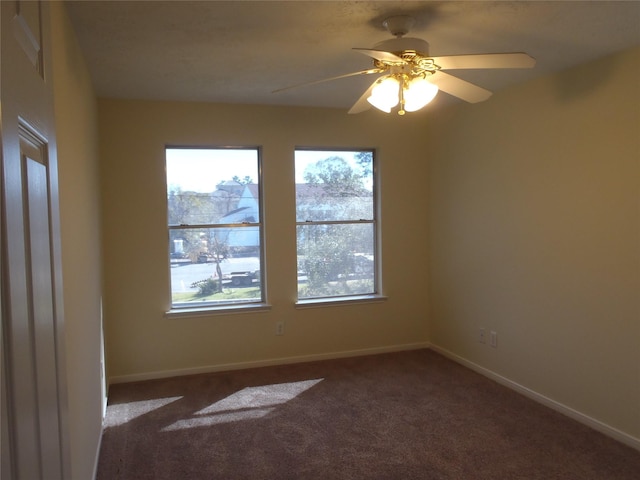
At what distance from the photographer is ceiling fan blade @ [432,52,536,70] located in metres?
2.02

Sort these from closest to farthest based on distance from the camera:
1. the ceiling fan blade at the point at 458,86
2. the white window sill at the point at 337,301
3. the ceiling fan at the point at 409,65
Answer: the ceiling fan at the point at 409,65, the ceiling fan blade at the point at 458,86, the white window sill at the point at 337,301

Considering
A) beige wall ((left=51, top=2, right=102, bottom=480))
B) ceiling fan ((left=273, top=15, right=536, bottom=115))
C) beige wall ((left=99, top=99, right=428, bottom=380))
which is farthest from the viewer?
beige wall ((left=99, top=99, right=428, bottom=380))

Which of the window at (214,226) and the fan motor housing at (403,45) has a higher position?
the fan motor housing at (403,45)

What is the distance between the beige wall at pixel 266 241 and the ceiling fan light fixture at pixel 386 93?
200 centimetres

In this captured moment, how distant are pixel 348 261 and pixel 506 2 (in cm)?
281

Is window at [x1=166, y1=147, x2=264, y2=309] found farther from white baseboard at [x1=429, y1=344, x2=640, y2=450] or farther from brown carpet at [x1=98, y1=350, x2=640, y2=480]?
white baseboard at [x1=429, y1=344, x2=640, y2=450]

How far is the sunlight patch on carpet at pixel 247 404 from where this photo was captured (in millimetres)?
3188

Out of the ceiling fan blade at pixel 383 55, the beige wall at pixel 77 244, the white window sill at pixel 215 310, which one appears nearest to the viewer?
the beige wall at pixel 77 244

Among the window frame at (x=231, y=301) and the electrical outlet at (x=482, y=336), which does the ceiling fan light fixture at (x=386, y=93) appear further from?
the electrical outlet at (x=482, y=336)

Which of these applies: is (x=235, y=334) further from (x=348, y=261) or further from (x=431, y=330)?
(x=431, y=330)

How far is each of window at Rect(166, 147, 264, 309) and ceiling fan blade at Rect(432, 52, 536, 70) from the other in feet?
7.69

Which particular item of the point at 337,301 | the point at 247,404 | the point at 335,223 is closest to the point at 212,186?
the point at 335,223

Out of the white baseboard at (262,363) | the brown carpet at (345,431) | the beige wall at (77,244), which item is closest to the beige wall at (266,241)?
the white baseboard at (262,363)

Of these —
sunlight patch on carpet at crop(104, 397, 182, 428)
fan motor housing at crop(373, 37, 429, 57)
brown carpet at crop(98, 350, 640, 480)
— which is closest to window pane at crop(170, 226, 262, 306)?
brown carpet at crop(98, 350, 640, 480)
